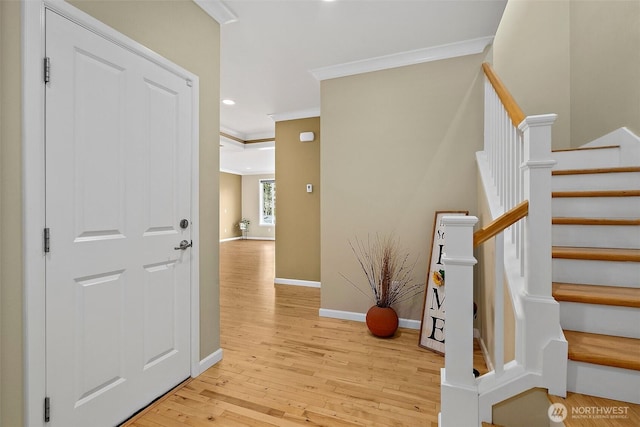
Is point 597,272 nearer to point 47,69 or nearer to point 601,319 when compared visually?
point 601,319

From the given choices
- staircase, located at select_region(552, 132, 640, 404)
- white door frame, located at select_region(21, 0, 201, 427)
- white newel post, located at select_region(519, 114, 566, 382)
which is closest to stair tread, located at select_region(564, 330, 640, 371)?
staircase, located at select_region(552, 132, 640, 404)

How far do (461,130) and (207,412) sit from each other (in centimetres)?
305

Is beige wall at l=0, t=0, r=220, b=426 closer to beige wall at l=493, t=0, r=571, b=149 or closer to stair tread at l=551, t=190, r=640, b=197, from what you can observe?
stair tread at l=551, t=190, r=640, b=197

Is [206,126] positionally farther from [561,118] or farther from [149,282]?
[561,118]

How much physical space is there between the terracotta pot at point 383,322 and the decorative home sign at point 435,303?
25cm

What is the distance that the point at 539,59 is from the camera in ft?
10.4

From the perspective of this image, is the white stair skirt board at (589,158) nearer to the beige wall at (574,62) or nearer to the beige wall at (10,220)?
the beige wall at (574,62)

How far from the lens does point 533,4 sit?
3252 millimetres

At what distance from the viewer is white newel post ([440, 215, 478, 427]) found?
1352 millimetres

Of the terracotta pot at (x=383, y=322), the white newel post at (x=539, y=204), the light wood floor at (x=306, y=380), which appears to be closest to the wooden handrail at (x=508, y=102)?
the white newel post at (x=539, y=204)

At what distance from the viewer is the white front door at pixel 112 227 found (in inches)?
52.5

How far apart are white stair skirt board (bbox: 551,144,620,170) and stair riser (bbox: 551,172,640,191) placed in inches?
12.9

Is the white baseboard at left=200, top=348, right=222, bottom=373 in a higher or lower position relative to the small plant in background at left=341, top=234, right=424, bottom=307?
lower

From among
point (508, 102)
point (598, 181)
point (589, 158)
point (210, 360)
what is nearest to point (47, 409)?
point (210, 360)
